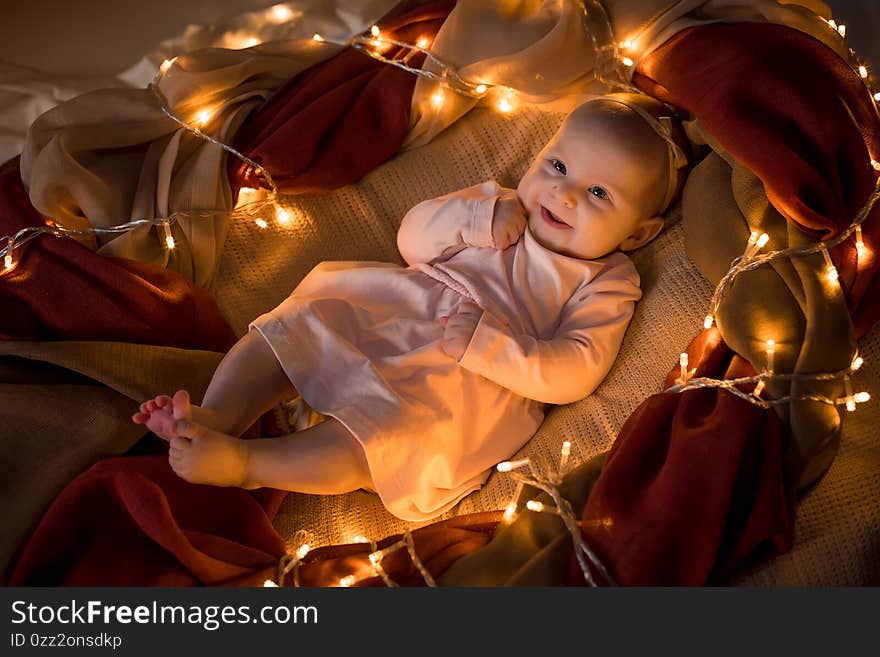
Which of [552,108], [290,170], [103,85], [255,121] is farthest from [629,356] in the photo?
[103,85]

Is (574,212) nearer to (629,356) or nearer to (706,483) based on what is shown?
(629,356)

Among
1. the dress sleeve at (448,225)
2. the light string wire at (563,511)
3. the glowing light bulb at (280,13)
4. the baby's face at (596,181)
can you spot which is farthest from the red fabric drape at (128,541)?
the glowing light bulb at (280,13)

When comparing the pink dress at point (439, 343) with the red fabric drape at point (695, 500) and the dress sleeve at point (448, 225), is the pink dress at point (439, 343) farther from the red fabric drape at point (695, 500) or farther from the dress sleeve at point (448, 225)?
the red fabric drape at point (695, 500)

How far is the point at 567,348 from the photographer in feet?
4.11

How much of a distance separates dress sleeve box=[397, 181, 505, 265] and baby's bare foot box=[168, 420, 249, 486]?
44 centimetres

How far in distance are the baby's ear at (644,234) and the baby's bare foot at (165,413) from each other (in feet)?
2.25

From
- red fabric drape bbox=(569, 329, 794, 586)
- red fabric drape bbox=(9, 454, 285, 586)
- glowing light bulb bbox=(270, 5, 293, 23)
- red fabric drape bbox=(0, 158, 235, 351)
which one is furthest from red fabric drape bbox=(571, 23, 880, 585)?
glowing light bulb bbox=(270, 5, 293, 23)

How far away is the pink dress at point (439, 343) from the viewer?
3.94 feet

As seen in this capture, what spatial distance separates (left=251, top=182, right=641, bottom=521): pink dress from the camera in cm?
120

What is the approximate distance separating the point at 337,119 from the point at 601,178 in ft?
1.52

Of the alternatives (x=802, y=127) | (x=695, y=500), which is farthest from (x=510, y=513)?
(x=802, y=127)

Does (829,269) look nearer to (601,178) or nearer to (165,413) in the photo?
(601,178)

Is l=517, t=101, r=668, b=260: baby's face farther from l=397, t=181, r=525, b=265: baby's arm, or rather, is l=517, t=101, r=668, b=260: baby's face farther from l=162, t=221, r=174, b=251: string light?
l=162, t=221, r=174, b=251: string light

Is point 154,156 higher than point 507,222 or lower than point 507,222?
higher
